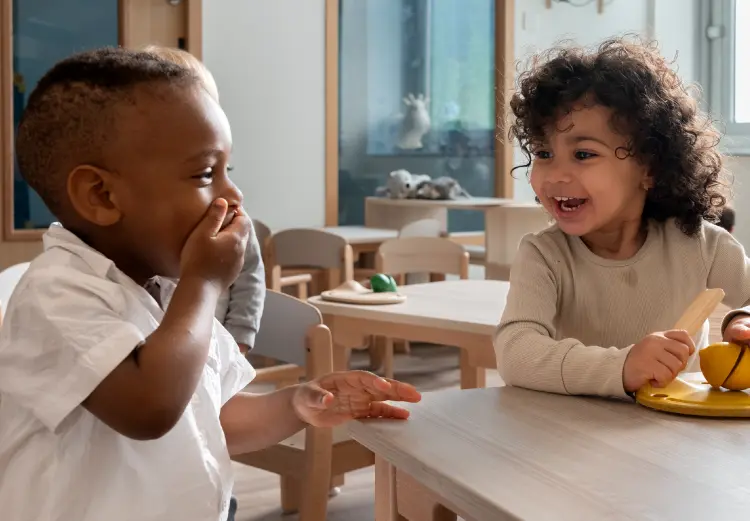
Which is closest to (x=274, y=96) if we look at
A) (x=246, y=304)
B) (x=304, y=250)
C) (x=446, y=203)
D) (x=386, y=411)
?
(x=446, y=203)

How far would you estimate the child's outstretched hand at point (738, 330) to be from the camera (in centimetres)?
116

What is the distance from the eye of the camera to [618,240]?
148 cm

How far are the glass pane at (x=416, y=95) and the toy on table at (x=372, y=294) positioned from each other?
3238 mm

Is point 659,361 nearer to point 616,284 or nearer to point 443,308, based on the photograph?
point 616,284

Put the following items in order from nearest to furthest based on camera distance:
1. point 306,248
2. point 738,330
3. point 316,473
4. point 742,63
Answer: point 738,330
point 316,473
point 306,248
point 742,63

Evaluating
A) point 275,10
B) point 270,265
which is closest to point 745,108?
point 275,10

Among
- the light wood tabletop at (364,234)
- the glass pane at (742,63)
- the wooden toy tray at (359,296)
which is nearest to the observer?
the wooden toy tray at (359,296)

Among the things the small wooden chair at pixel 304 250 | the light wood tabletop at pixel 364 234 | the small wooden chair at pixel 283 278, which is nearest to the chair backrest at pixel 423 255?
the small wooden chair at pixel 304 250

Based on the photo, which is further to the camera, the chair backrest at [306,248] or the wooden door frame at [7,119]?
the wooden door frame at [7,119]

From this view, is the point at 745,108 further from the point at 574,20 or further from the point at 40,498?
the point at 40,498

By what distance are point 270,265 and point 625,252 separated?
114 inches

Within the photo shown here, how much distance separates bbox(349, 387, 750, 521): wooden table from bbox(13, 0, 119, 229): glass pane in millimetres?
4170

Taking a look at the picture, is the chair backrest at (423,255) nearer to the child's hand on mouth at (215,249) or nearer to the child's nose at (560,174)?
the child's nose at (560,174)

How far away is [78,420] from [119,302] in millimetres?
113
